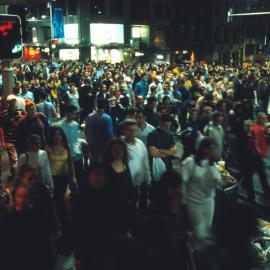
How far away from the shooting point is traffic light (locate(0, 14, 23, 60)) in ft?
20.8

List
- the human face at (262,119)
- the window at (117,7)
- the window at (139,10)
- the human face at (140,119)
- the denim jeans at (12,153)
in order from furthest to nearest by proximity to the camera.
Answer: the window at (139,10) < the window at (117,7) < the denim jeans at (12,153) < the human face at (262,119) < the human face at (140,119)

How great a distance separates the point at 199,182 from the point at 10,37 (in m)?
3.48

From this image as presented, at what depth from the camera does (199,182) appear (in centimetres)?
529

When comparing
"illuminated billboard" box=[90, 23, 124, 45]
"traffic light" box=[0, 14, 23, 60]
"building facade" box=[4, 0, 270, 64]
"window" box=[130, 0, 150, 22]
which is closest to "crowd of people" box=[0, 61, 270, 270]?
"traffic light" box=[0, 14, 23, 60]

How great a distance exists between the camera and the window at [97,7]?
51219mm

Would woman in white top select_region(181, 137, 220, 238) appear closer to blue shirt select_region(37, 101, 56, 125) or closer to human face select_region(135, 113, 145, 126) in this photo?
human face select_region(135, 113, 145, 126)

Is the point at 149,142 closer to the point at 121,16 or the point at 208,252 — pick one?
the point at 208,252

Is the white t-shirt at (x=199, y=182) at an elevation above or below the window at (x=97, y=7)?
below

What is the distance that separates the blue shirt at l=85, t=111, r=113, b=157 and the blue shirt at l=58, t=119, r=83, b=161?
519 millimetres

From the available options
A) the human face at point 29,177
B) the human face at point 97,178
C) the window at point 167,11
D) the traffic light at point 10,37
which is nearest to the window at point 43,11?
the window at point 167,11

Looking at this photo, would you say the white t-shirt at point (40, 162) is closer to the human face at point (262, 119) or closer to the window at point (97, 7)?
the human face at point (262, 119)

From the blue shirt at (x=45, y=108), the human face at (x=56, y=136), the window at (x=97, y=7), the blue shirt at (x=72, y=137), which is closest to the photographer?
the human face at (x=56, y=136)

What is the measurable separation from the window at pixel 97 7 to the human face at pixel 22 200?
49.7 m

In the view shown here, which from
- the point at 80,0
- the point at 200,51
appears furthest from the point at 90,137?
the point at 200,51
